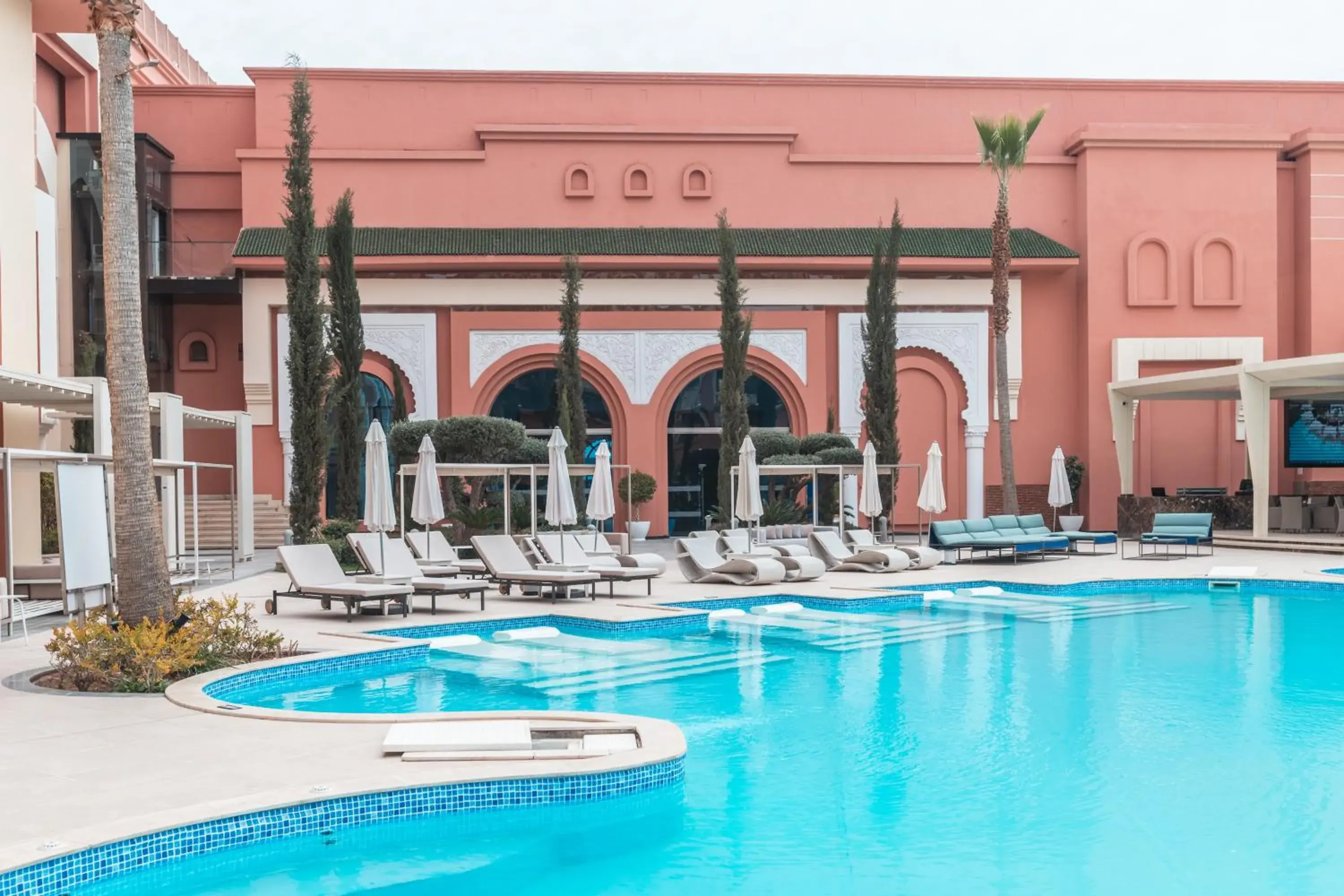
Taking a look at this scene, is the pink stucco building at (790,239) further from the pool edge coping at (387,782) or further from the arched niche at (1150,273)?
the pool edge coping at (387,782)

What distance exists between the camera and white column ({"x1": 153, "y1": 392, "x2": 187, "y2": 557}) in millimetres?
15078

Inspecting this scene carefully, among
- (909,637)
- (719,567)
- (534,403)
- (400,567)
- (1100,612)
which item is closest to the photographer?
(909,637)

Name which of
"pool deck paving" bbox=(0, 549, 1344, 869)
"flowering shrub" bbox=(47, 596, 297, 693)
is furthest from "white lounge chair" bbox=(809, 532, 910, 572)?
"flowering shrub" bbox=(47, 596, 297, 693)

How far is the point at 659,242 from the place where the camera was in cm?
2452

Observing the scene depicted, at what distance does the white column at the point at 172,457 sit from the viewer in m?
15.1

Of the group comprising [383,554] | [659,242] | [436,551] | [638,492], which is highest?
[659,242]

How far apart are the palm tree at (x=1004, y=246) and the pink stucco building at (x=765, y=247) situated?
334 cm

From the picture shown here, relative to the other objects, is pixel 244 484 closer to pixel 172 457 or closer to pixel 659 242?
pixel 172 457

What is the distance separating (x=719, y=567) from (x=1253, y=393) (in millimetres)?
10627

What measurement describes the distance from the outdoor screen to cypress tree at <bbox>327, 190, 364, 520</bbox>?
18.0 m

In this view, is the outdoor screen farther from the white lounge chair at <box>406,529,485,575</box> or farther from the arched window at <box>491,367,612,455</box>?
the white lounge chair at <box>406,529,485,575</box>

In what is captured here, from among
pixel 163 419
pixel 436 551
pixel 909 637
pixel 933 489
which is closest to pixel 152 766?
pixel 909 637

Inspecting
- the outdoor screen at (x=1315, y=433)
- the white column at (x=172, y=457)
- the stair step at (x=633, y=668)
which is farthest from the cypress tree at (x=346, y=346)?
the outdoor screen at (x=1315, y=433)

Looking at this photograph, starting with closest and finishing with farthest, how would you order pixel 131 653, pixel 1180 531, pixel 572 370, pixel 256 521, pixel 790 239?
pixel 131 653
pixel 1180 531
pixel 572 370
pixel 256 521
pixel 790 239
